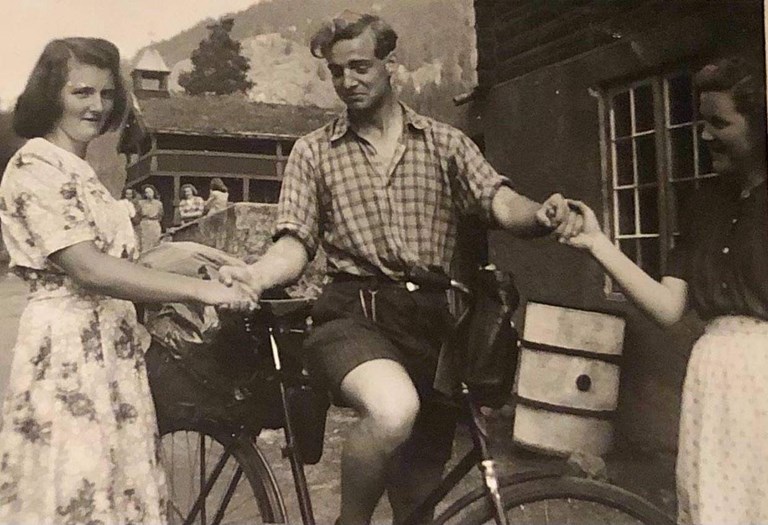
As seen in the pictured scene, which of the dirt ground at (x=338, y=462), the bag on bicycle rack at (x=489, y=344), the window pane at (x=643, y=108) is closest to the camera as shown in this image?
the bag on bicycle rack at (x=489, y=344)

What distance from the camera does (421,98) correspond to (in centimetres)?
156

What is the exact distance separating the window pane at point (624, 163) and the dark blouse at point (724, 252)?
0.42 feet

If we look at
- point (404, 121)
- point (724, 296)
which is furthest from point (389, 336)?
point (724, 296)

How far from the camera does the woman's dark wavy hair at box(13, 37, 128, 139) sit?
157 centimetres

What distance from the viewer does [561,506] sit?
1428mm

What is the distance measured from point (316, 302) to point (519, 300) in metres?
0.37

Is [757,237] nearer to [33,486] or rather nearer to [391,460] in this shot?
[391,460]

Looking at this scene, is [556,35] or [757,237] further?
[556,35]

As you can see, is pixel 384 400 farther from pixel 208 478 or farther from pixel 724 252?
pixel 724 252

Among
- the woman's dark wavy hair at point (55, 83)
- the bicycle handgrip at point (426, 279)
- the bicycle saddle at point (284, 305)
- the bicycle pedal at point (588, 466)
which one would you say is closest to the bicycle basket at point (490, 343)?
the bicycle handgrip at point (426, 279)

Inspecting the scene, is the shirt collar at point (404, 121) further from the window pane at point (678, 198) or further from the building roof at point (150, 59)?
the window pane at point (678, 198)

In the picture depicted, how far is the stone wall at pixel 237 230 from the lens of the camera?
5.07 ft

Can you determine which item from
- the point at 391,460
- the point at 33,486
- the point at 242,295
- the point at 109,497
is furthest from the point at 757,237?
the point at 33,486

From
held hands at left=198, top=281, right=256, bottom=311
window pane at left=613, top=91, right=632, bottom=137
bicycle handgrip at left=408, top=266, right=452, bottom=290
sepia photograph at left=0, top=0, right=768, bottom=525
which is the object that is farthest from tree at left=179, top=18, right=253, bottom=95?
window pane at left=613, top=91, right=632, bottom=137
